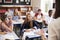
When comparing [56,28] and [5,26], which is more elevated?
[56,28]

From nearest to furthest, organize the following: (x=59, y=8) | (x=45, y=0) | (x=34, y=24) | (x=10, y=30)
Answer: (x=59, y=8), (x=10, y=30), (x=34, y=24), (x=45, y=0)

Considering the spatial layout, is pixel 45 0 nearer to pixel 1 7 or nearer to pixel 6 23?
pixel 1 7

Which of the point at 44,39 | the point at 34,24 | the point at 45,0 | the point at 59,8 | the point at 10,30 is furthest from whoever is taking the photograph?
the point at 45,0

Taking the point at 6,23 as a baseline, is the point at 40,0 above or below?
above

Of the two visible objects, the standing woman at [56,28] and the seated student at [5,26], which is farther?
the seated student at [5,26]

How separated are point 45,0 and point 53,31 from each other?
5.91 meters

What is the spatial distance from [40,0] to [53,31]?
6.06m

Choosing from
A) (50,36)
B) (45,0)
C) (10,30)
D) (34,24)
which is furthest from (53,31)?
(45,0)

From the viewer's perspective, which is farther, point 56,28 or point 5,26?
point 5,26

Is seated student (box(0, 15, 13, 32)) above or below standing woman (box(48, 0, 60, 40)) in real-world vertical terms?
below

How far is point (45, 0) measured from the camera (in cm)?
654

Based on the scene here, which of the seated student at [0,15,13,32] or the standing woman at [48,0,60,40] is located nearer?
the standing woman at [48,0,60,40]

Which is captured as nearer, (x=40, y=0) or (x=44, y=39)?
(x=44, y=39)

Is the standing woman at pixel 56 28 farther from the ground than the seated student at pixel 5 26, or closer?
farther from the ground
